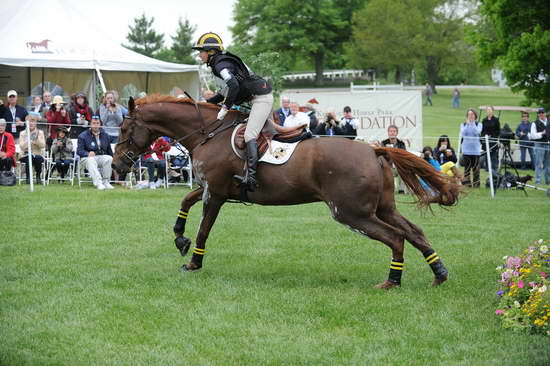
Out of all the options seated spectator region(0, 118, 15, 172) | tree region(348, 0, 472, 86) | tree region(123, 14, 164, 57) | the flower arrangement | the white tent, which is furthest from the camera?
tree region(123, 14, 164, 57)

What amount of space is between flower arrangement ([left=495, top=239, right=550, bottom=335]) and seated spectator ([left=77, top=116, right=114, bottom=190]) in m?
11.0

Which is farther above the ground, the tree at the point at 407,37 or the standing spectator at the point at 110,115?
the tree at the point at 407,37

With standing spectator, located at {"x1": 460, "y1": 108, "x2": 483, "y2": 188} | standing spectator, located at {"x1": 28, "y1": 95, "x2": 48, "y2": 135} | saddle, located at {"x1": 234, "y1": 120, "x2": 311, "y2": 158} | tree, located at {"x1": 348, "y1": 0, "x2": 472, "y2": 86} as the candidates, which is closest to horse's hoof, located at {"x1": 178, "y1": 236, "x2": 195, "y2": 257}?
saddle, located at {"x1": 234, "y1": 120, "x2": 311, "y2": 158}

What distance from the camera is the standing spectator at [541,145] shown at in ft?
63.8

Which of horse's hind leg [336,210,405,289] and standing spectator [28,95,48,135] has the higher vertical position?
standing spectator [28,95,48,135]

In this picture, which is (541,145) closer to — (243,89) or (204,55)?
(243,89)

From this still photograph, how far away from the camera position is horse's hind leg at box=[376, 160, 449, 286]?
835 cm

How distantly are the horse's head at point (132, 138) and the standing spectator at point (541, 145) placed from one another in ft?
39.6

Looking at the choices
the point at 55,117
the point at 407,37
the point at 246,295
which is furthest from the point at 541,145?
the point at 407,37

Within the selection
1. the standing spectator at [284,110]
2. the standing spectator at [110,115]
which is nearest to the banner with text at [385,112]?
the standing spectator at [284,110]

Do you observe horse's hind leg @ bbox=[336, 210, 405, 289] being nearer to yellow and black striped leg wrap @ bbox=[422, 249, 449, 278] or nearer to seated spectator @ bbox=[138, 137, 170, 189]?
yellow and black striped leg wrap @ bbox=[422, 249, 449, 278]

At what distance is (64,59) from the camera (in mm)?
20484

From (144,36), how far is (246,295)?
82915mm

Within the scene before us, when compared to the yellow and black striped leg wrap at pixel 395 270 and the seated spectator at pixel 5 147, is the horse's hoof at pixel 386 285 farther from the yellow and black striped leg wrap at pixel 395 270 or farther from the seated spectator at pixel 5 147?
the seated spectator at pixel 5 147
